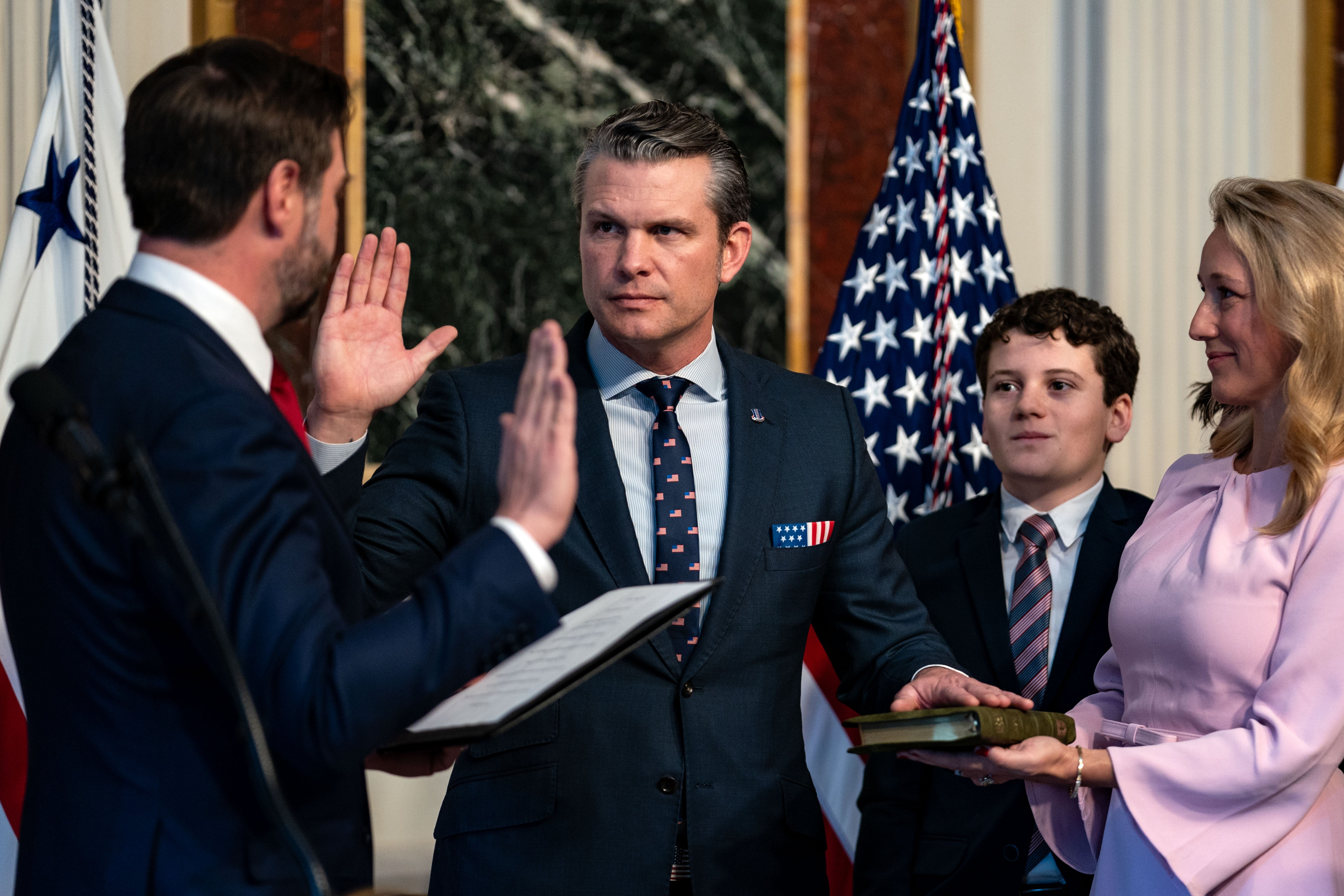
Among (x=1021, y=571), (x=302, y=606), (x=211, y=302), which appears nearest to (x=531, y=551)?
(x=302, y=606)

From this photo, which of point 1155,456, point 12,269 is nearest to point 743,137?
point 1155,456

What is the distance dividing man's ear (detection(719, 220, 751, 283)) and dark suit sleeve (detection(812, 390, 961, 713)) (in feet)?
1.31

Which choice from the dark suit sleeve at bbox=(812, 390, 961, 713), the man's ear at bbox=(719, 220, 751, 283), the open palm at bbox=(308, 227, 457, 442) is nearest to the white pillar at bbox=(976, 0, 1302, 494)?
the man's ear at bbox=(719, 220, 751, 283)

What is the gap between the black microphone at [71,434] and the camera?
126 cm

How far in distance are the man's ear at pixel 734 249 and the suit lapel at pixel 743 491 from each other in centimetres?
17

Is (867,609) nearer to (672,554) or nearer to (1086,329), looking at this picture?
(672,554)

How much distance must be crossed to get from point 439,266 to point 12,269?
1753 millimetres

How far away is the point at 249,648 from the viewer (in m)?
1.31

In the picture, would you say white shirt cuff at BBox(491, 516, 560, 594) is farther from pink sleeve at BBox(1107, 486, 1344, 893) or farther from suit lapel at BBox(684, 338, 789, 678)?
pink sleeve at BBox(1107, 486, 1344, 893)

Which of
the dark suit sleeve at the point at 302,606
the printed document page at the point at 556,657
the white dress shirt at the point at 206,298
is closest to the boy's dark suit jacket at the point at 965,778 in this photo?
the printed document page at the point at 556,657

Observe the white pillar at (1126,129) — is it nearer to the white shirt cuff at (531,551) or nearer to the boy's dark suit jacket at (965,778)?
the boy's dark suit jacket at (965,778)

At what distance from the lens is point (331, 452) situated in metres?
2.02

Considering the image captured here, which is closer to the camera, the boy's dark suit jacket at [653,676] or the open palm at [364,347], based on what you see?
the open palm at [364,347]

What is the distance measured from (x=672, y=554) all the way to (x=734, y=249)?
0.69m
